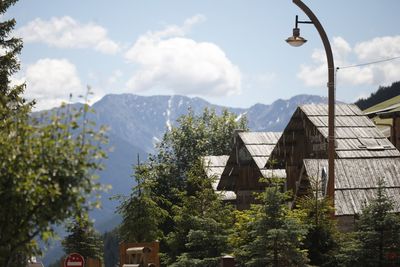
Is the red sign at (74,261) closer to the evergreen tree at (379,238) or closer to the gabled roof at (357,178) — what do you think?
the evergreen tree at (379,238)

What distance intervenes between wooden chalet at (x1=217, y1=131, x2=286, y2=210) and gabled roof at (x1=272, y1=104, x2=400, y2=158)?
4.54 metres

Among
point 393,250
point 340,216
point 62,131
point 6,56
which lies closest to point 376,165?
point 340,216

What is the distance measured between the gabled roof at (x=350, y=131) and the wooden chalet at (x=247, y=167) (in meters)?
4.54

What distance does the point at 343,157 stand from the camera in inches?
1479

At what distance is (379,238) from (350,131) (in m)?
19.4

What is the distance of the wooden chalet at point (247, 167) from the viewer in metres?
50.3

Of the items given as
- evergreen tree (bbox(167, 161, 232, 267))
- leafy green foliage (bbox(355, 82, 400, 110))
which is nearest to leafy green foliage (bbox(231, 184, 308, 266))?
evergreen tree (bbox(167, 161, 232, 267))

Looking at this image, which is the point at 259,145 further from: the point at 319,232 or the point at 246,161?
the point at 319,232

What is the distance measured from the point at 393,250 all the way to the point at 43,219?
14055 millimetres

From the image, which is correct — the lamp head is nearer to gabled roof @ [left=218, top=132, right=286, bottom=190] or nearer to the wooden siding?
the wooden siding

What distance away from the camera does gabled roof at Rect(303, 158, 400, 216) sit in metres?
31.5

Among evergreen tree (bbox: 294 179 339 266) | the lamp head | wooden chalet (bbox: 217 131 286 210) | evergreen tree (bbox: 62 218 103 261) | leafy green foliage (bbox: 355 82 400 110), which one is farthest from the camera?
leafy green foliage (bbox: 355 82 400 110)

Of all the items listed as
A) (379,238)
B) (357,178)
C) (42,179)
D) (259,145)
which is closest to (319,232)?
(379,238)

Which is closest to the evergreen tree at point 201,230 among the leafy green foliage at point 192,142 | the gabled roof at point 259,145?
the gabled roof at point 259,145
